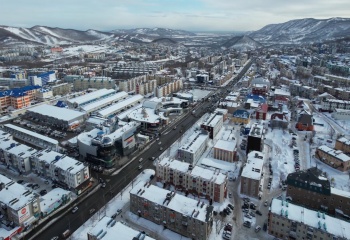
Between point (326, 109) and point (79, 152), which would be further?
point (326, 109)

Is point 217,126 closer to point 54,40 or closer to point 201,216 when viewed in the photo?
point 201,216

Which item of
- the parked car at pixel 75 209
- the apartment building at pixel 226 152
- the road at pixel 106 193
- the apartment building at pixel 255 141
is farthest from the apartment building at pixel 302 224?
the parked car at pixel 75 209

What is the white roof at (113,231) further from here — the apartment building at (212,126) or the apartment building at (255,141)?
the apartment building at (212,126)

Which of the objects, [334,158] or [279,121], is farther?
[279,121]

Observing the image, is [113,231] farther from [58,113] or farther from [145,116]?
[58,113]

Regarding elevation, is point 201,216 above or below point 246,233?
above

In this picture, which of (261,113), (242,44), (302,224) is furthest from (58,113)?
(242,44)

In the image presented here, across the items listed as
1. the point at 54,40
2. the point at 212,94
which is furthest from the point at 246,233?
the point at 54,40
